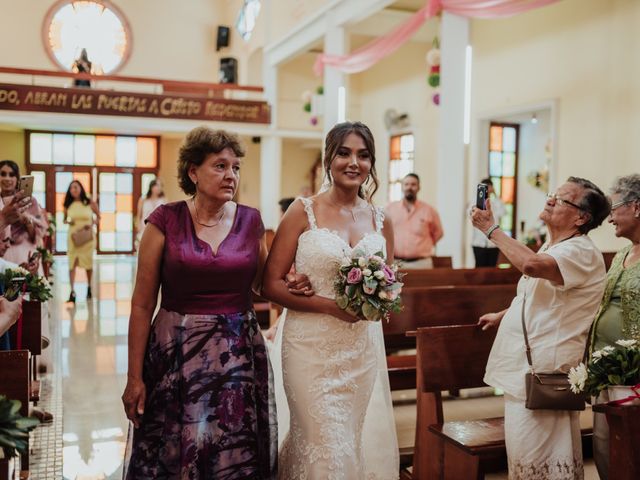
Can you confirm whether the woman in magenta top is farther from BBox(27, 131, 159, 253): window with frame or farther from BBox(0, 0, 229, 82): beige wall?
BBox(0, 0, 229, 82): beige wall

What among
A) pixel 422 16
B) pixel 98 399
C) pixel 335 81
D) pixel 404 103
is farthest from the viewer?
pixel 404 103

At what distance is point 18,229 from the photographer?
5.51m

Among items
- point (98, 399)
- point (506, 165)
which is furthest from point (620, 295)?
point (506, 165)

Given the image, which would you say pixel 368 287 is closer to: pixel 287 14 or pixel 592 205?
pixel 592 205

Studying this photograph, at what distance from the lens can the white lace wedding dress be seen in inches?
106

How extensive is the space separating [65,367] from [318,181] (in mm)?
12441

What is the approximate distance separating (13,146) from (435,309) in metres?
16.0

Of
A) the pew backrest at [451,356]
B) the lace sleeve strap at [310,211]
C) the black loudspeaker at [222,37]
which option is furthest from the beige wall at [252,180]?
the lace sleeve strap at [310,211]

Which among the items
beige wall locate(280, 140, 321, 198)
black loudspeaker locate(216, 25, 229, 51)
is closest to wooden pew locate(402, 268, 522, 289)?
beige wall locate(280, 140, 321, 198)

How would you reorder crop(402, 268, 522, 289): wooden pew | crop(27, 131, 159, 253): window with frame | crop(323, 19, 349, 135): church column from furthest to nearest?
crop(27, 131, 159, 253): window with frame, crop(323, 19, 349, 135): church column, crop(402, 268, 522, 289): wooden pew

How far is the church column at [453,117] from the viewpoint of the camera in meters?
8.68

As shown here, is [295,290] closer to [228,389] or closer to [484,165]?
[228,389]

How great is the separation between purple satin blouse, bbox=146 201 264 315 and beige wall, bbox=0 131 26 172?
1665 centimetres

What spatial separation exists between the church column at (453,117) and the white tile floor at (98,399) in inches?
151
